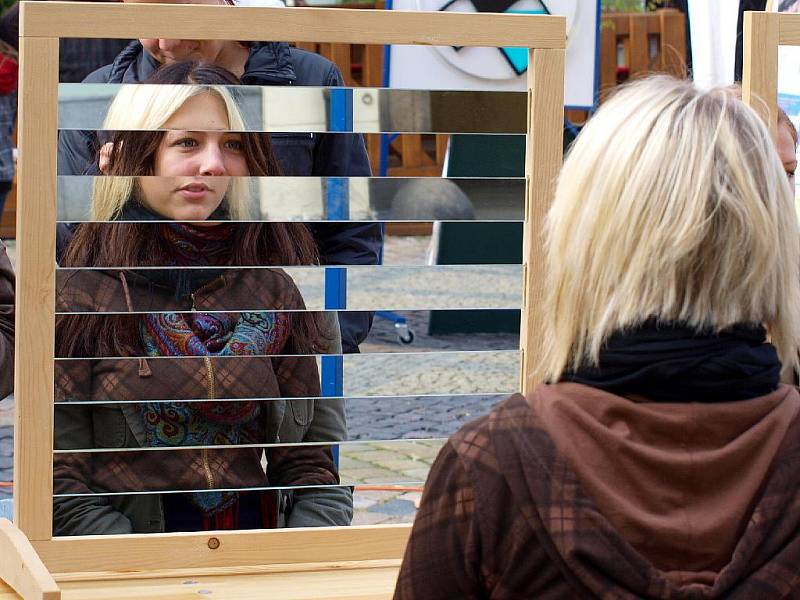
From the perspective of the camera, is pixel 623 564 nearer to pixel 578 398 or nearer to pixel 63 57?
pixel 578 398

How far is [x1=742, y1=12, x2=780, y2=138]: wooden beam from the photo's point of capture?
2127mm

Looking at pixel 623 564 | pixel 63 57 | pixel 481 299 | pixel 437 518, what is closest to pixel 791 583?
pixel 623 564

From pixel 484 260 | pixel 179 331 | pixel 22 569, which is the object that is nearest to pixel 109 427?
pixel 179 331

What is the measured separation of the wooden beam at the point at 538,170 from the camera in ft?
6.73

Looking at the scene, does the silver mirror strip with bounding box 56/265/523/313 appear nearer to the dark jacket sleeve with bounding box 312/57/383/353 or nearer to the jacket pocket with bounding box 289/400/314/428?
the dark jacket sleeve with bounding box 312/57/383/353

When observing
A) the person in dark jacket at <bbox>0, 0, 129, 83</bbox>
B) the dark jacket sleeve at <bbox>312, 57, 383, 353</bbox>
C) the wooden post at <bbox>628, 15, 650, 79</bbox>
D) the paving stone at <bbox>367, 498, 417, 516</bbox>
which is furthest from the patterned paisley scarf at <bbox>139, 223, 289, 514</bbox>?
the wooden post at <bbox>628, 15, 650, 79</bbox>

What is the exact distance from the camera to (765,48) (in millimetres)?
2137

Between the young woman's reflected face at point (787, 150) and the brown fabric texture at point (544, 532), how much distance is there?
110 cm

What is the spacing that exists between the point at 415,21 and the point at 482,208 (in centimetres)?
32

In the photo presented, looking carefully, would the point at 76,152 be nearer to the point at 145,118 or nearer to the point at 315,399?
the point at 145,118

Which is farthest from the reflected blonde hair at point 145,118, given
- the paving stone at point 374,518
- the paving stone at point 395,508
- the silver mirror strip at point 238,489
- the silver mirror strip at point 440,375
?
the paving stone at point 395,508

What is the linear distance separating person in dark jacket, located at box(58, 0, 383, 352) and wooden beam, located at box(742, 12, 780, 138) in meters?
0.66

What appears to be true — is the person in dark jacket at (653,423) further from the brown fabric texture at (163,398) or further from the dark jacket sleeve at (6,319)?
the dark jacket sleeve at (6,319)

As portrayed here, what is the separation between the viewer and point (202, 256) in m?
1.99
